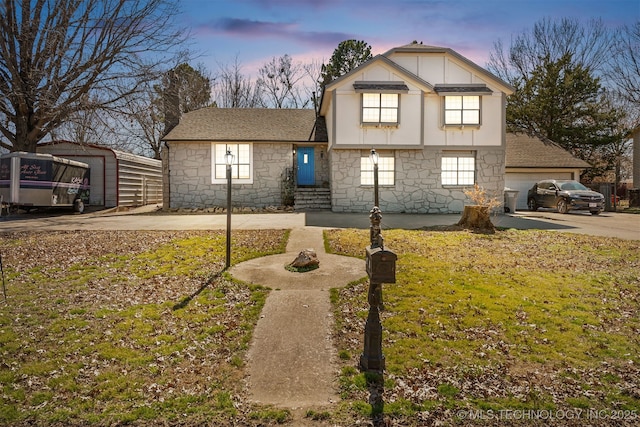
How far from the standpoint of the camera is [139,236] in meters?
11.3

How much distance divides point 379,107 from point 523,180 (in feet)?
36.5

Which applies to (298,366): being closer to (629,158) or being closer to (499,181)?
(499,181)

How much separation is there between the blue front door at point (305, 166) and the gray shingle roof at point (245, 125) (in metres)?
0.79

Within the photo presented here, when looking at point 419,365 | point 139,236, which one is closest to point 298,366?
point 419,365

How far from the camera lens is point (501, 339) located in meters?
5.00

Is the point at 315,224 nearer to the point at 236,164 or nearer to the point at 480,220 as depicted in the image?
the point at 480,220

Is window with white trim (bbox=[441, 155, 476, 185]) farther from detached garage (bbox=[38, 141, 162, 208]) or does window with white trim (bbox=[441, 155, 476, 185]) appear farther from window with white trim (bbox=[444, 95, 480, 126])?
detached garage (bbox=[38, 141, 162, 208])

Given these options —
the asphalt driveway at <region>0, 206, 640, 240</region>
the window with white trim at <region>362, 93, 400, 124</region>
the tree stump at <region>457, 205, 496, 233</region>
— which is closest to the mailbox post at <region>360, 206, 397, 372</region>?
the asphalt driveway at <region>0, 206, 640, 240</region>

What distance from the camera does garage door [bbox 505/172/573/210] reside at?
22.6 m

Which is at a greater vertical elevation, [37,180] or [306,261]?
[37,180]

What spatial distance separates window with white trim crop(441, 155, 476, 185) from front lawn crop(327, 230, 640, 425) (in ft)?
31.5

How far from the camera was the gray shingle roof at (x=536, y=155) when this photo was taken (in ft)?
72.6

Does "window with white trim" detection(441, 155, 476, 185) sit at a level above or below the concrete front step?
above

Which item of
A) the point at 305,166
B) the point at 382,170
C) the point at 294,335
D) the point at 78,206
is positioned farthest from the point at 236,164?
the point at 294,335
